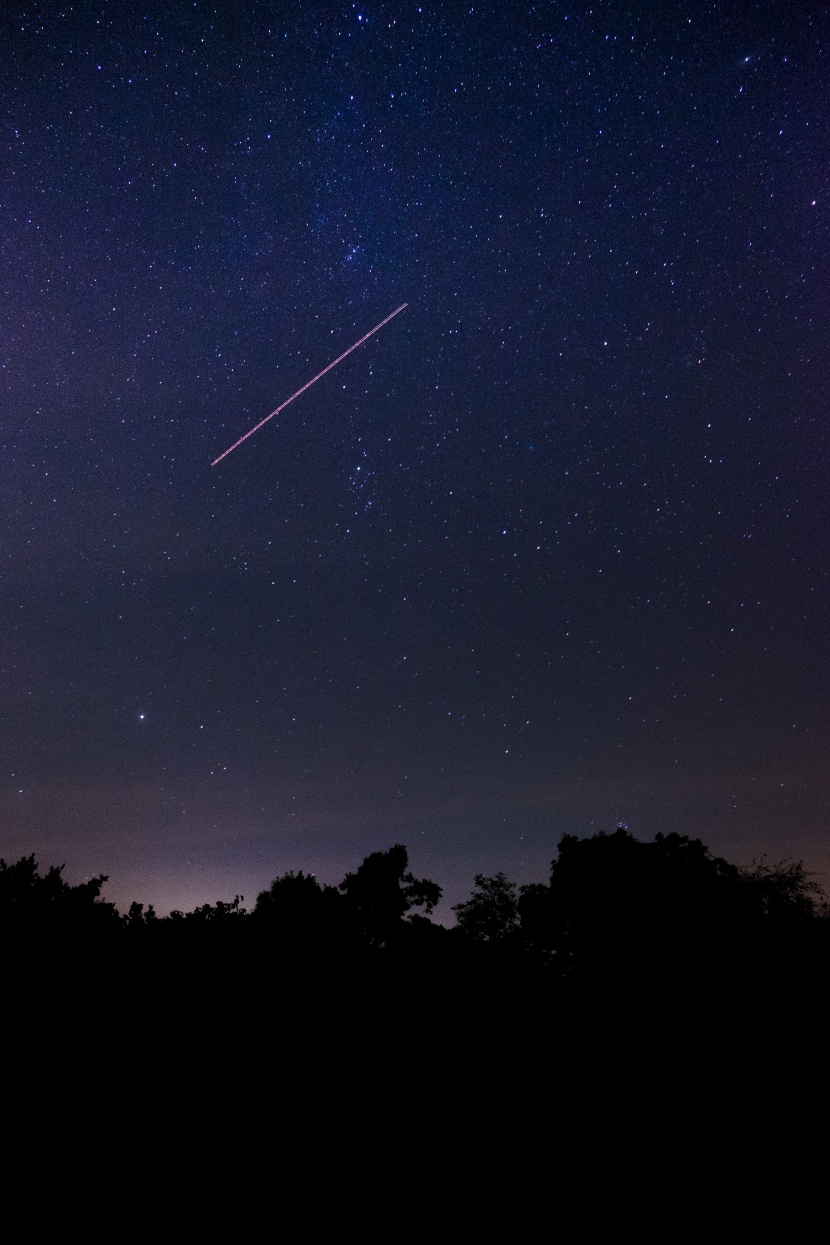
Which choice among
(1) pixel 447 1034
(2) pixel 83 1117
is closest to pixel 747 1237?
(1) pixel 447 1034

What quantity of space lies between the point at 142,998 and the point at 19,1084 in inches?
111

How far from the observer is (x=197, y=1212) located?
835cm

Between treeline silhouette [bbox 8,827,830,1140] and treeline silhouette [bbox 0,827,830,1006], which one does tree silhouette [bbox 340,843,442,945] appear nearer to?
treeline silhouette [bbox 0,827,830,1006]

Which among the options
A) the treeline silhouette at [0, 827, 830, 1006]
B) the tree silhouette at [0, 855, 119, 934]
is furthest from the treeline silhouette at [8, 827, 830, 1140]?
the tree silhouette at [0, 855, 119, 934]

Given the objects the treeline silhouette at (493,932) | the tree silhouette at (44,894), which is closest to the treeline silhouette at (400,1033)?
the treeline silhouette at (493,932)

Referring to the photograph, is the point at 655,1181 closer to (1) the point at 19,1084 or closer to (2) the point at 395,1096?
(2) the point at 395,1096

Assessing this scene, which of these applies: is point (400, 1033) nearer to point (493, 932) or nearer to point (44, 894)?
point (44, 894)

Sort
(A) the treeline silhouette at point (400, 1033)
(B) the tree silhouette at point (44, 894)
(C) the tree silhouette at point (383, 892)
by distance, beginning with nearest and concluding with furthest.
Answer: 1. (A) the treeline silhouette at point (400, 1033)
2. (B) the tree silhouette at point (44, 894)
3. (C) the tree silhouette at point (383, 892)

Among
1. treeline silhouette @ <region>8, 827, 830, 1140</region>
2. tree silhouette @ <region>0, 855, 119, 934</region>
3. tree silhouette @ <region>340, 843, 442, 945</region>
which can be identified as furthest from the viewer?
tree silhouette @ <region>340, 843, 442, 945</region>

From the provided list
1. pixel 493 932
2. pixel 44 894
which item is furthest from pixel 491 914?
pixel 44 894

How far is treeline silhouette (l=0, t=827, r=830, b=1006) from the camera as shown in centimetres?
1448

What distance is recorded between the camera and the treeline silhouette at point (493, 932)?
1448 cm

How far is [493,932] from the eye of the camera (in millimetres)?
36062

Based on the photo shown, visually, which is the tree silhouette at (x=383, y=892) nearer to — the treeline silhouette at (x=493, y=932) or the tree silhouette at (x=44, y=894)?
the treeline silhouette at (x=493, y=932)
